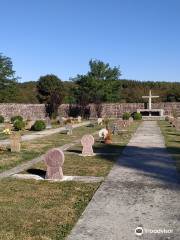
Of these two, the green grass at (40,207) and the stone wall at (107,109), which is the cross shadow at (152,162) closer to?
the green grass at (40,207)

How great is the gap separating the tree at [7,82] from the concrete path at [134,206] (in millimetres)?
53598

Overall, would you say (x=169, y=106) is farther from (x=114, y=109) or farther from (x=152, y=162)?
(x=152, y=162)

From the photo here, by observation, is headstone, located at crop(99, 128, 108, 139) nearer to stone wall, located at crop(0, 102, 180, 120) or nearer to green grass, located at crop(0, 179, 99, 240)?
green grass, located at crop(0, 179, 99, 240)

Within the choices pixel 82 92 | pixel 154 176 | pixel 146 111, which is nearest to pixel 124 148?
pixel 154 176

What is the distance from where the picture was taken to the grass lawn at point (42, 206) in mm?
6285

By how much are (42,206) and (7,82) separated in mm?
59061

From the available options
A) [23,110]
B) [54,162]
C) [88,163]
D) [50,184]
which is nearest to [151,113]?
[23,110]

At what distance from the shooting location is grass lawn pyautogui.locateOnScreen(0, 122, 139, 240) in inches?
247

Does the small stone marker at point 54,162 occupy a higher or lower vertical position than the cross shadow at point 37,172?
higher

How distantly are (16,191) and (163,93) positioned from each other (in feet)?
225

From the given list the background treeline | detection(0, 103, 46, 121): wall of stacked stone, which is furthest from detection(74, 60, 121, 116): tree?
detection(0, 103, 46, 121): wall of stacked stone

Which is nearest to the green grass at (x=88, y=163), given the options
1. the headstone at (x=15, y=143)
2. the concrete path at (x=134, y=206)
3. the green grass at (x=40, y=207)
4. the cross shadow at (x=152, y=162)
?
the cross shadow at (x=152, y=162)

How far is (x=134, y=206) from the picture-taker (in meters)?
7.59

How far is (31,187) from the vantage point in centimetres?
951
